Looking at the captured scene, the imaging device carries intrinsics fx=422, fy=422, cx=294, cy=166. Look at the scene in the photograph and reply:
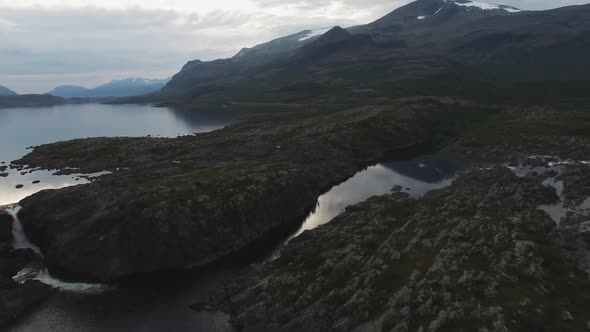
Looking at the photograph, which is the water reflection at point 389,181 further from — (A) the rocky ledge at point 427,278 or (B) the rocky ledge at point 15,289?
(B) the rocky ledge at point 15,289

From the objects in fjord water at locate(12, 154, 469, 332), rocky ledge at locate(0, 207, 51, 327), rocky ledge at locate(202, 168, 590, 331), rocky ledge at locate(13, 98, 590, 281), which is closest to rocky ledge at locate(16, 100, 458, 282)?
rocky ledge at locate(13, 98, 590, 281)

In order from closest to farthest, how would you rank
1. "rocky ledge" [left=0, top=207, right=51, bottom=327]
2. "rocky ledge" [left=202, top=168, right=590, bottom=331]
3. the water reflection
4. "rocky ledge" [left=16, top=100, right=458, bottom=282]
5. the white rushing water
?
"rocky ledge" [left=202, top=168, right=590, bottom=331] < "rocky ledge" [left=0, top=207, right=51, bottom=327] < the white rushing water < "rocky ledge" [left=16, top=100, right=458, bottom=282] < the water reflection

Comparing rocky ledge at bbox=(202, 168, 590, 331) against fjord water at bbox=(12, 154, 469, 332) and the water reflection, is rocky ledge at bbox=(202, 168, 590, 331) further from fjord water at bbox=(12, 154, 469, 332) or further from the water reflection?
the water reflection

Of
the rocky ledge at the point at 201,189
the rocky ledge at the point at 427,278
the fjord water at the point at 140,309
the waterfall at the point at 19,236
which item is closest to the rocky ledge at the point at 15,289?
the waterfall at the point at 19,236

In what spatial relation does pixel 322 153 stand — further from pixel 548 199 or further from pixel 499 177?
pixel 548 199

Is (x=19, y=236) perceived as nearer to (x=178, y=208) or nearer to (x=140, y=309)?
(x=178, y=208)
